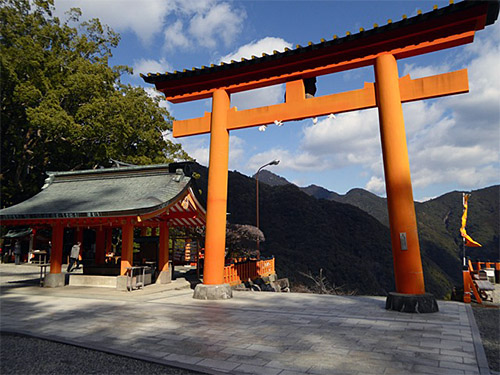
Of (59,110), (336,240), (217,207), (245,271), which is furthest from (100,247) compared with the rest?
(336,240)

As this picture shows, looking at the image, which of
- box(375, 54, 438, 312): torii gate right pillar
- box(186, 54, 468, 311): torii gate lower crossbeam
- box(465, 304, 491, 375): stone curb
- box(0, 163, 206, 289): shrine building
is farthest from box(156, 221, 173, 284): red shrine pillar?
box(465, 304, 491, 375): stone curb

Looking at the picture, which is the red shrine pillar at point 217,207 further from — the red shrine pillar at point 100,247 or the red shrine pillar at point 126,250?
the red shrine pillar at point 100,247

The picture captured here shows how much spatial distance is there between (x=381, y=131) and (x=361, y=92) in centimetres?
133

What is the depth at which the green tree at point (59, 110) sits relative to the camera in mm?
24453

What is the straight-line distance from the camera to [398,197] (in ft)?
28.5

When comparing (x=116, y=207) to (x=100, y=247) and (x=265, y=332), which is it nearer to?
(x=100, y=247)

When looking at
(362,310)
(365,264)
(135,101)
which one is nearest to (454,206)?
(365,264)

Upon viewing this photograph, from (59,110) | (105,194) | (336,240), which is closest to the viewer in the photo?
(105,194)

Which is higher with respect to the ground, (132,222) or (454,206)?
(454,206)

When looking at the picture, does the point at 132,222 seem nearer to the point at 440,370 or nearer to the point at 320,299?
the point at 320,299

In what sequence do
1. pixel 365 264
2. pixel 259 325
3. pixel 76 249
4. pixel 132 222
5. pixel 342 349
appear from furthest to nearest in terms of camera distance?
1. pixel 365 264
2. pixel 76 249
3. pixel 132 222
4. pixel 259 325
5. pixel 342 349

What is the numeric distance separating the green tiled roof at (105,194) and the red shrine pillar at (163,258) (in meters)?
2.26

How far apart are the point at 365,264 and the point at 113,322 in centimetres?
5018

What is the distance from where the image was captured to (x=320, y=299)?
10.7 m
